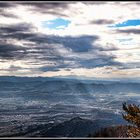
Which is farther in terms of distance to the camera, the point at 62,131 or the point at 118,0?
the point at 62,131

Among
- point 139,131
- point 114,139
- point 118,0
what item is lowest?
point 139,131

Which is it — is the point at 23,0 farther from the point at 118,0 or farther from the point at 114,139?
the point at 114,139

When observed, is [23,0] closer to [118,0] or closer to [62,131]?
[118,0]

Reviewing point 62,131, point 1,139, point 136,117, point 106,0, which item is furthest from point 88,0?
point 62,131

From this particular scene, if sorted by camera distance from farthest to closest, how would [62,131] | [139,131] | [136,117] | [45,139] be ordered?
[62,131] < [136,117] < [139,131] < [45,139]

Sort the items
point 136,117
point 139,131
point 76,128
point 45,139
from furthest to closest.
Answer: point 76,128
point 136,117
point 139,131
point 45,139

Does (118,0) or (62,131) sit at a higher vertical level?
(118,0)

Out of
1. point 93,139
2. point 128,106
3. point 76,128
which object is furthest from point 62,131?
point 93,139

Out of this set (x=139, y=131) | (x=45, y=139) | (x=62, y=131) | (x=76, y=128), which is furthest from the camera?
(x=76, y=128)

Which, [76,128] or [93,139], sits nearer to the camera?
[93,139]
